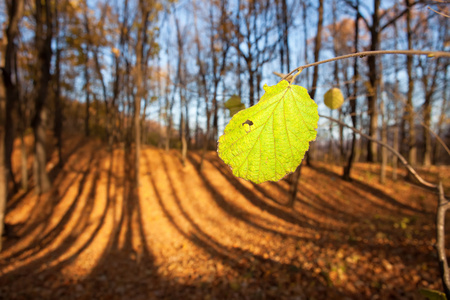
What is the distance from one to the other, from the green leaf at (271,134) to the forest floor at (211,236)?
405cm

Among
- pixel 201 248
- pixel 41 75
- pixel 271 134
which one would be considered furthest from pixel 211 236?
pixel 41 75

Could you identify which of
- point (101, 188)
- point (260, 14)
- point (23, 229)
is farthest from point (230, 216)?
point (260, 14)

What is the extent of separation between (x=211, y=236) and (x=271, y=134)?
663 cm

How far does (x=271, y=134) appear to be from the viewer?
0.52 m

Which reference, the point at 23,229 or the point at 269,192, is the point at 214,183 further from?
the point at 23,229

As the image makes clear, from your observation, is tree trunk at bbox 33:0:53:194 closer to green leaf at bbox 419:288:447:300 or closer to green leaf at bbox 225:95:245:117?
green leaf at bbox 225:95:245:117

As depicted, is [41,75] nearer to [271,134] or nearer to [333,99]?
[333,99]

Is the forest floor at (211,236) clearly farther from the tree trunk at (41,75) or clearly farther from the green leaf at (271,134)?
the green leaf at (271,134)

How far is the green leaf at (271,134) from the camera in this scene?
0.50 m

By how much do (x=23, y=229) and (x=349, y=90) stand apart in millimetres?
12903

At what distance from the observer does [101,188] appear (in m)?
9.27

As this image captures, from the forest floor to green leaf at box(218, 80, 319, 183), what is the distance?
4.05 m

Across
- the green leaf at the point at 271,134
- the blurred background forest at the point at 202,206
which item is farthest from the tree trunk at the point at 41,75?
the green leaf at the point at 271,134

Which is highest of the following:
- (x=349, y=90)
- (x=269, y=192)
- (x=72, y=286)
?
(x=349, y=90)
